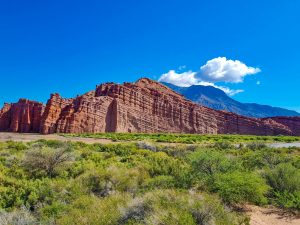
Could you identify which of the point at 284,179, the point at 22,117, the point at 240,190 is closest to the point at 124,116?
the point at 22,117

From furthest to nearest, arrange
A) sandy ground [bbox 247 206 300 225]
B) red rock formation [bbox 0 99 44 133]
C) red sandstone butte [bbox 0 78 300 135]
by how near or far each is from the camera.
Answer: red rock formation [bbox 0 99 44 133] < red sandstone butte [bbox 0 78 300 135] < sandy ground [bbox 247 206 300 225]

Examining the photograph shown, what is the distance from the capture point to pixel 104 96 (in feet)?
278

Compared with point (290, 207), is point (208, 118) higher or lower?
higher

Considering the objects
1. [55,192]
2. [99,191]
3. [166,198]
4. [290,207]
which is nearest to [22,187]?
[55,192]

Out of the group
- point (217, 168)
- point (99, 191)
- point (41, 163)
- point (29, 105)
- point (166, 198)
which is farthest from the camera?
point (29, 105)

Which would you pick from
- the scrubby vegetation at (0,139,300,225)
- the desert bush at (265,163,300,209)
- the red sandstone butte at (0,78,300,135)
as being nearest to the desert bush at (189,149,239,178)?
the scrubby vegetation at (0,139,300,225)

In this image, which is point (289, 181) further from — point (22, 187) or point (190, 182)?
point (22, 187)

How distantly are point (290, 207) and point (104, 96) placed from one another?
7755cm

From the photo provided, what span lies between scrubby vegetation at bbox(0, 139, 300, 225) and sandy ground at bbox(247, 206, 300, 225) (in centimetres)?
30

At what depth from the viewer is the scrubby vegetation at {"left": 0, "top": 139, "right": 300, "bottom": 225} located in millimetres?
7043

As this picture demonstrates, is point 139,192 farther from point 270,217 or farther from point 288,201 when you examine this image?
point 288,201

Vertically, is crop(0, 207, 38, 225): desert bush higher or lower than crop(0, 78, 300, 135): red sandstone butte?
lower

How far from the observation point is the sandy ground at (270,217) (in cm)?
849

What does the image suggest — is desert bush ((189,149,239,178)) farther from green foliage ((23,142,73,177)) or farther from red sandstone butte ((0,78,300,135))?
red sandstone butte ((0,78,300,135))
